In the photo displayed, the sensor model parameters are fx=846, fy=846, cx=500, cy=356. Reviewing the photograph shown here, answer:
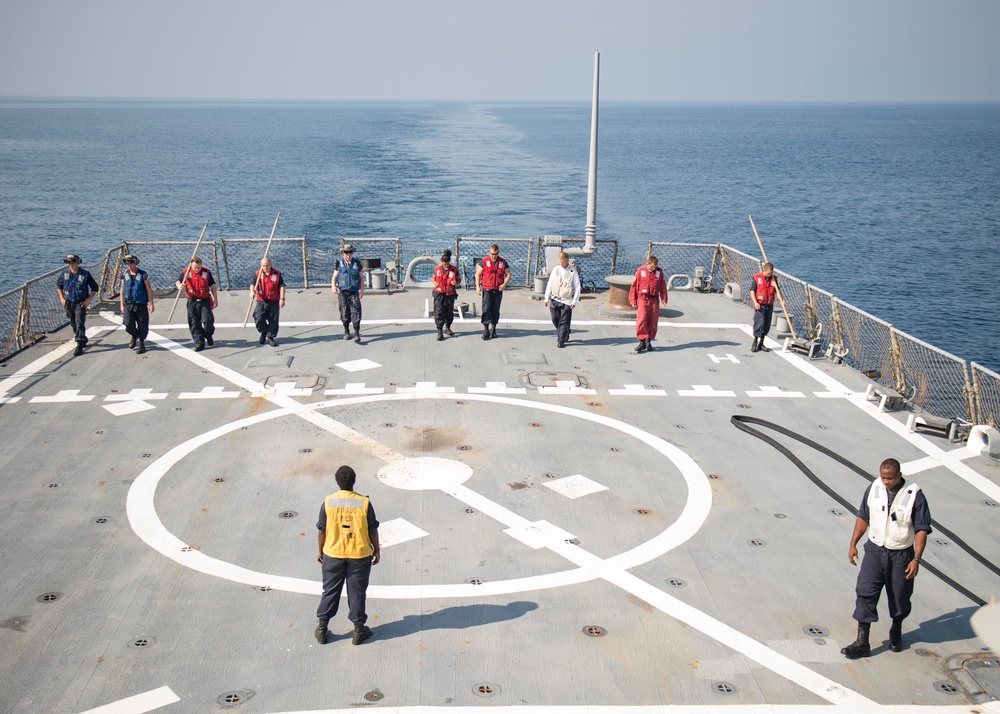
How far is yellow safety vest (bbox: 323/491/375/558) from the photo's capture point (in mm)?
7320

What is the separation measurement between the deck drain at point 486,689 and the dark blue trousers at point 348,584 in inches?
47.8

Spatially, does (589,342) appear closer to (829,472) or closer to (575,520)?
(829,472)

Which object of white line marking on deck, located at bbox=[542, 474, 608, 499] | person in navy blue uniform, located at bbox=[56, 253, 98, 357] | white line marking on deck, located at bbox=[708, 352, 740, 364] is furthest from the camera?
white line marking on deck, located at bbox=[708, 352, 740, 364]

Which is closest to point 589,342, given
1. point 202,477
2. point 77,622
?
point 202,477

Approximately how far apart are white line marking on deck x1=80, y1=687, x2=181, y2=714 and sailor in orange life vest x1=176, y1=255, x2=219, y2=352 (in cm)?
1058

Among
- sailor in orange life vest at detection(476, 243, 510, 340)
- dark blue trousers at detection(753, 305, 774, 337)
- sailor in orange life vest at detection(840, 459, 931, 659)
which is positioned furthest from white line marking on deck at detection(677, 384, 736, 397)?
sailor in orange life vest at detection(840, 459, 931, 659)

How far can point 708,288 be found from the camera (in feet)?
75.0

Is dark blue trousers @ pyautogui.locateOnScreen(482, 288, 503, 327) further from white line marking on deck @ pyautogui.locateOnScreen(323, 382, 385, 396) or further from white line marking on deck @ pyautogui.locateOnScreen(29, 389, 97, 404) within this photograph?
white line marking on deck @ pyautogui.locateOnScreen(29, 389, 97, 404)

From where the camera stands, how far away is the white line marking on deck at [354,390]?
568 inches

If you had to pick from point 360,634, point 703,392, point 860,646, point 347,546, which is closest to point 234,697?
point 360,634

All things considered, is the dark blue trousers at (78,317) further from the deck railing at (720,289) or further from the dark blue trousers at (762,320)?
the dark blue trousers at (762,320)

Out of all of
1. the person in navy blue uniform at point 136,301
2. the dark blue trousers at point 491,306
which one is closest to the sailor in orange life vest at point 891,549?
the dark blue trousers at point 491,306

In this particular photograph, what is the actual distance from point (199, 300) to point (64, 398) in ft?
11.1

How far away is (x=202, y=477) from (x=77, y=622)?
10.8ft
